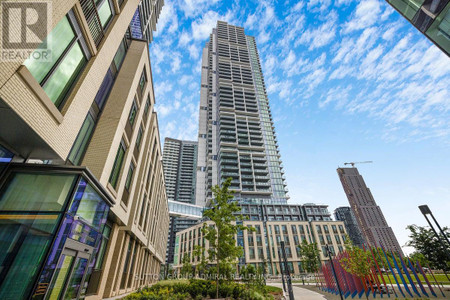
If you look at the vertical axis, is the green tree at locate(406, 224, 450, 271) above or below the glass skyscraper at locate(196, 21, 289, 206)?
below

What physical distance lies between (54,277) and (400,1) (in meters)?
22.8

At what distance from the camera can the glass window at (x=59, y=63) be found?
20.4ft

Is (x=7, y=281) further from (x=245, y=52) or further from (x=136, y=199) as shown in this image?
(x=245, y=52)

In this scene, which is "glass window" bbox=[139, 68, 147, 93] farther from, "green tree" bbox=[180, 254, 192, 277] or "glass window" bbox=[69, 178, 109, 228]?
"green tree" bbox=[180, 254, 192, 277]

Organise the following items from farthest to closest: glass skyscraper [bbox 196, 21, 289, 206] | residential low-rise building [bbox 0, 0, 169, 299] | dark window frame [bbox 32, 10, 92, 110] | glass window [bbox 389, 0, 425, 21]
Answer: glass skyscraper [bbox 196, 21, 289, 206] < glass window [bbox 389, 0, 425, 21] < dark window frame [bbox 32, 10, 92, 110] < residential low-rise building [bbox 0, 0, 169, 299]

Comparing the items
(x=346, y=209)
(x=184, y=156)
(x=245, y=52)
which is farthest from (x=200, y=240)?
(x=346, y=209)

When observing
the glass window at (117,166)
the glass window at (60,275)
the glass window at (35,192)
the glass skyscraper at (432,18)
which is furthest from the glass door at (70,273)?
the glass skyscraper at (432,18)

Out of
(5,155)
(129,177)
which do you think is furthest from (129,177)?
(5,155)

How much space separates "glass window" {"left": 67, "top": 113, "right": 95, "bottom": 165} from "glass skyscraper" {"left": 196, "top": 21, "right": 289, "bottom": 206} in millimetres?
63996

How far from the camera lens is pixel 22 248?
5.25m

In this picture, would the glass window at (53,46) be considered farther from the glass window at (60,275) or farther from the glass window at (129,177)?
the glass window at (129,177)

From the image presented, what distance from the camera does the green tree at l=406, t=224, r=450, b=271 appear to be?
22234mm

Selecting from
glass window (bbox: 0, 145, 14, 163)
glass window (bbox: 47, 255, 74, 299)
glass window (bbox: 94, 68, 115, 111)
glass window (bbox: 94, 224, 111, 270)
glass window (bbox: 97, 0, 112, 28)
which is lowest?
glass window (bbox: 47, 255, 74, 299)

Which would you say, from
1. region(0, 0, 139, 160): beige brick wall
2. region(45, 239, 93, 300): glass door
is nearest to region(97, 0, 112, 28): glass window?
region(0, 0, 139, 160): beige brick wall
